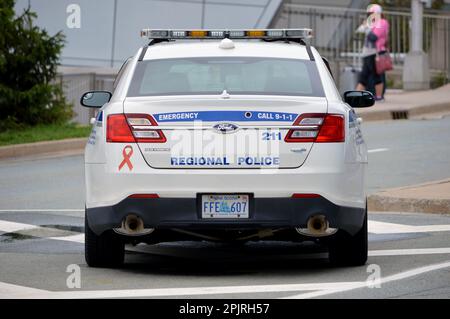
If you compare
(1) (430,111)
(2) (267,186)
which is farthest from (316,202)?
(1) (430,111)

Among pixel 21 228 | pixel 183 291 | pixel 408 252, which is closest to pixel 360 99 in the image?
pixel 408 252

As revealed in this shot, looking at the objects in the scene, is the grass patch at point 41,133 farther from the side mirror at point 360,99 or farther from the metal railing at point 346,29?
the metal railing at point 346,29

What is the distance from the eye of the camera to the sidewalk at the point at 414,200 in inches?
532

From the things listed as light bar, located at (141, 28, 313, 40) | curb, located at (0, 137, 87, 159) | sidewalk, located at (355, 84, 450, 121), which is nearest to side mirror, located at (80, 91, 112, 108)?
light bar, located at (141, 28, 313, 40)

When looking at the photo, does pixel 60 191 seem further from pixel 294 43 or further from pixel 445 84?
pixel 445 84

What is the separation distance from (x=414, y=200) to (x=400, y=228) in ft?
4.43

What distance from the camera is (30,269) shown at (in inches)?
394

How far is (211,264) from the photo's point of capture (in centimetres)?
1045

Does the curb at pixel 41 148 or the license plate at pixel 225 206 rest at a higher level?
the license plate at pixel 225 206

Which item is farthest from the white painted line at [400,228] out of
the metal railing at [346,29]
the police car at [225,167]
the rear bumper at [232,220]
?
the metal railing at [346,29]

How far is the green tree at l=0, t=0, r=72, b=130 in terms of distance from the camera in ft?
72.6

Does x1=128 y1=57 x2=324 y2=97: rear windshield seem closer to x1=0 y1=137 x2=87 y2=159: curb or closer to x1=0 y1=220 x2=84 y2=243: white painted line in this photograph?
x1=0 y1=220 x2=84 y2=243: white painted line

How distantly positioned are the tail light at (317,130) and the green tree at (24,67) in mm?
13131
